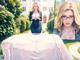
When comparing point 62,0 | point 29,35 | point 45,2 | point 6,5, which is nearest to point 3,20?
point 6,5

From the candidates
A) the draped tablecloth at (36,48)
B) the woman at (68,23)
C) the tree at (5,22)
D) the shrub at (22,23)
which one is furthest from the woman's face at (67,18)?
the tree at (5,22)

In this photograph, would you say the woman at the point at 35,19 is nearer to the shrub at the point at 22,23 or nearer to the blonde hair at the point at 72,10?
the shrub at the point at 22,23

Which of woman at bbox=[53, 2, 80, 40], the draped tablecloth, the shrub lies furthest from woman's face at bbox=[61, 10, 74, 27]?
the shrub

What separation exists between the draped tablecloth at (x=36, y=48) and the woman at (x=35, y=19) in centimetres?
7

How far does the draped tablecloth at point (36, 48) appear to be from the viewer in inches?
63.7

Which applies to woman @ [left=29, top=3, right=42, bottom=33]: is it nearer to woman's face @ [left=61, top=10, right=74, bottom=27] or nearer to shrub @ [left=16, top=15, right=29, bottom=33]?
shrub @ [left=16, top=15, right=29, bottom=33]

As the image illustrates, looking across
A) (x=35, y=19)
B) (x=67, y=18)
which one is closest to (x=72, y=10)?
(x=67, y=18)

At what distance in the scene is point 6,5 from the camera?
5.69 ft

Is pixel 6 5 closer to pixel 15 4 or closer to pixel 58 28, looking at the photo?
pixel 15 4

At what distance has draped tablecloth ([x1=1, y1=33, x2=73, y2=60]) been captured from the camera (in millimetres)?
1618

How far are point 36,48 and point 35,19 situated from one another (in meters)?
0.25

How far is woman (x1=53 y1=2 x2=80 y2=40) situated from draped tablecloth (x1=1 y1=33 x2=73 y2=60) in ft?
0.25

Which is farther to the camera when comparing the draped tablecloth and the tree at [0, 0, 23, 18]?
the tree at [0, 0, 23, 18]

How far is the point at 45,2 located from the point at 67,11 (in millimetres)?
203
